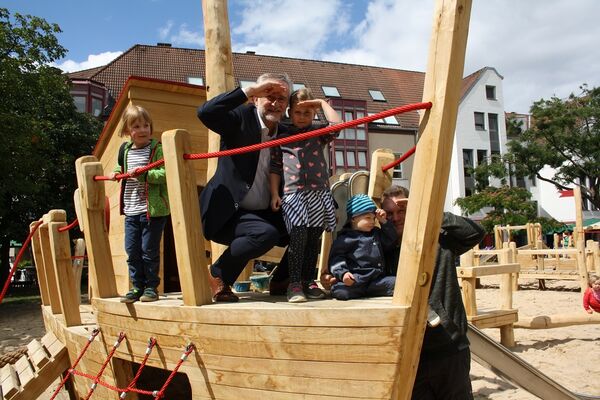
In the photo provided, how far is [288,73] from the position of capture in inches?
1457

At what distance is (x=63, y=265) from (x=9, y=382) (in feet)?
3.63

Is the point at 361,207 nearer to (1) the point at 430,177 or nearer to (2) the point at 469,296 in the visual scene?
(1) the point at 430,177

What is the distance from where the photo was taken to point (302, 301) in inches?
102

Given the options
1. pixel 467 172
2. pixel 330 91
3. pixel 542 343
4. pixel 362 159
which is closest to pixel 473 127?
pixel 467 172

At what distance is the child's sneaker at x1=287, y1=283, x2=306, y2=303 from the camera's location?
8.48 ft

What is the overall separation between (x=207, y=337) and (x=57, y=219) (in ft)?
8.86

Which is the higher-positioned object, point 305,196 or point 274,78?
point 274,78

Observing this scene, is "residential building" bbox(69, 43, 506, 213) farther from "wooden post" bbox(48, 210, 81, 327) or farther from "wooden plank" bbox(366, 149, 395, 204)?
"wooden plank" bbox(366, 149, 395, 204)

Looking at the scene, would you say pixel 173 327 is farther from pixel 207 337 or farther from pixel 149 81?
pixel 149 81

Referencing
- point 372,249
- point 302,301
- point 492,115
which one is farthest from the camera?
point 492,115

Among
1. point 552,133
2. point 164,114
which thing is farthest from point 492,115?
point 164,114

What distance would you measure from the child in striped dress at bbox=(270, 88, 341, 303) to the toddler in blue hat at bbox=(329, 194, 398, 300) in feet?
0.44

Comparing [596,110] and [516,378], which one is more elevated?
[596,110]

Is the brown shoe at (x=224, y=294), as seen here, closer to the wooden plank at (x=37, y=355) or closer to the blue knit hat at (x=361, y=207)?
the blue knit hat at (x=361, y=207)
